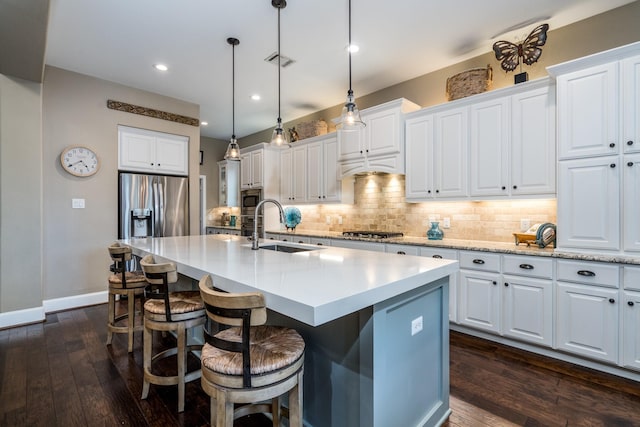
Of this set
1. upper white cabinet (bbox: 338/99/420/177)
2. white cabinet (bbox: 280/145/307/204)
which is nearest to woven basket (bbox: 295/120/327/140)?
white cabinet (bbox: 280/145/307/204)

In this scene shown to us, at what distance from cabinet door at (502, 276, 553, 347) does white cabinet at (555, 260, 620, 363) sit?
0.07 m

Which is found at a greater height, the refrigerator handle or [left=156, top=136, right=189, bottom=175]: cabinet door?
[left=156, top=136, right=189, bottom=175]: cabinet door

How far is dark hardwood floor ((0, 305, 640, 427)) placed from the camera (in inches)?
69.6

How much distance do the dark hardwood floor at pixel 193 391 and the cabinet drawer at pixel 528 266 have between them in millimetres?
695

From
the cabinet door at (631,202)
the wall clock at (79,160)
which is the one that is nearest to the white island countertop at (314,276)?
the cabinet door at (631,202)

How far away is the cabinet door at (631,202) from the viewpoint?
2.17m

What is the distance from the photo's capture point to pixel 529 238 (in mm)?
2818

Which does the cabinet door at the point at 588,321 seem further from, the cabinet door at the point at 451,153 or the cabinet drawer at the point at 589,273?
the cabinet door at the point at 451,153

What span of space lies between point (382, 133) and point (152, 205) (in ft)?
11.2

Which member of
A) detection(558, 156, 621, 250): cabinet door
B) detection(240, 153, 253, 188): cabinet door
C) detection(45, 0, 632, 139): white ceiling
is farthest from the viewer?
detection(240, 153, 253, 188): cabinet door

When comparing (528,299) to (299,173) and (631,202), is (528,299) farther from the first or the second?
(299,173)

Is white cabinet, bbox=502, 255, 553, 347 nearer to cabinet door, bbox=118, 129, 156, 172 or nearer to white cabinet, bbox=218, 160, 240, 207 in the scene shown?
cabinet door, bbox=118, 129, 156, 172

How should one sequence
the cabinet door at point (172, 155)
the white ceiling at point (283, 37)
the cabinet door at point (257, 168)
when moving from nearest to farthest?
the white ceiling at point (283, 37)
the cabinet door at point (172, 155)
the cabinet door at point (257, 168)

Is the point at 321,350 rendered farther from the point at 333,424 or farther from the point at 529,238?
the point at 529,238
